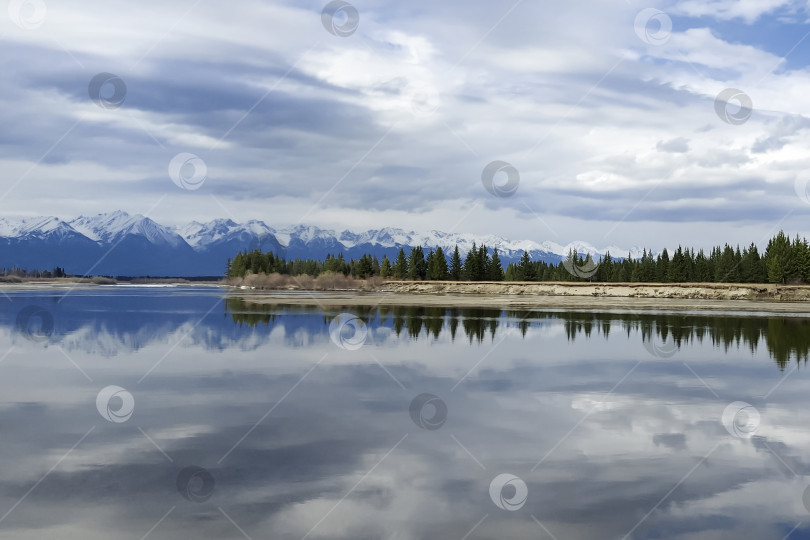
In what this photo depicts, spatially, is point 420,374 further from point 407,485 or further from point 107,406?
point 407,485

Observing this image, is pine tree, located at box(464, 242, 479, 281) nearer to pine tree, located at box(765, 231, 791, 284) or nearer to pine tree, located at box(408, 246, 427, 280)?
pine tree, located at box(408, 246, 427, 280)

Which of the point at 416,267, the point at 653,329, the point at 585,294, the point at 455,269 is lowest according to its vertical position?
the point at 653,329

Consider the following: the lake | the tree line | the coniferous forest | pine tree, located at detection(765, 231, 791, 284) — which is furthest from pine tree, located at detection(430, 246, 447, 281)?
the lake

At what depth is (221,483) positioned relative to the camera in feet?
37.5

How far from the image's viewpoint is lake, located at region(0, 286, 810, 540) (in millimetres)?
10039

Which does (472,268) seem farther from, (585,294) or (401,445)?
(401,445)

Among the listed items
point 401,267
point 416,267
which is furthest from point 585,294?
point 401,267

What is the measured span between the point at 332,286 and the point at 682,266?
86749 mm

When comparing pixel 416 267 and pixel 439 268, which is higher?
pixel 416 267

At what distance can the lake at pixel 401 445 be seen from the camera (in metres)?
10.0

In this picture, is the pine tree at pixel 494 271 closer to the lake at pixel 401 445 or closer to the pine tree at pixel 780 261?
the pine tree at pixel 780 261

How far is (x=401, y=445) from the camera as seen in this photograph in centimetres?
1427

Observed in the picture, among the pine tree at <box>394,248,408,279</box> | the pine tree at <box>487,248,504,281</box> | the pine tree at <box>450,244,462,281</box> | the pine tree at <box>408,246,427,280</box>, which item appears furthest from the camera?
the pine tree at <box>394,248,408,279</box>

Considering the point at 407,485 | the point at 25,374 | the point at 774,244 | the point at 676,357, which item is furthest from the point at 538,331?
the point at 774,244
